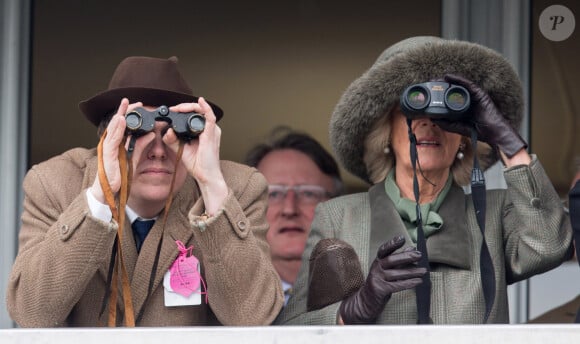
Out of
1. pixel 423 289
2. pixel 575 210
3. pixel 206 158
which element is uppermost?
pixel 206 158

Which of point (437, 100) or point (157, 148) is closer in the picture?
point (437, 100)

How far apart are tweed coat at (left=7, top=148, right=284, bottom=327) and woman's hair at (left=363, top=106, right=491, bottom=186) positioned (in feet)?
1.04

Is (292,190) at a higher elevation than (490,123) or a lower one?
lower

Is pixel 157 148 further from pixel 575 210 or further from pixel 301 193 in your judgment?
pixel 301 193

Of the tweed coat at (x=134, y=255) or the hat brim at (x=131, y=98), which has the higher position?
the hat brim at (x=131, y=98)

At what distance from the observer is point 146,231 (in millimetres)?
3434

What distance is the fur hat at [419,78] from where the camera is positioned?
3461mm

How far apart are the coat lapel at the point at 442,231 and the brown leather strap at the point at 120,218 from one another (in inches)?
24.4

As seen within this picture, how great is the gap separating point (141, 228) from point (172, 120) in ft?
1.09

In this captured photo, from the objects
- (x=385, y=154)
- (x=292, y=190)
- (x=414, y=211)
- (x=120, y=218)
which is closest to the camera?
(x=120, y=218)

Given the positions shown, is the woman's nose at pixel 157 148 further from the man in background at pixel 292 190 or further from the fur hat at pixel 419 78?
the man in background at pixel 292 190

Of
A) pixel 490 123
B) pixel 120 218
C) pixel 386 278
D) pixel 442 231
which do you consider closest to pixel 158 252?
pixel 120 218

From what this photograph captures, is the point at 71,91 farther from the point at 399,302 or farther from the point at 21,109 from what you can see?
the point at 399,302

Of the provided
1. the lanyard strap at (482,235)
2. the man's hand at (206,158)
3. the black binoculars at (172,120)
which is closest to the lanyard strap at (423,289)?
the lanyard strap at (482,235)
